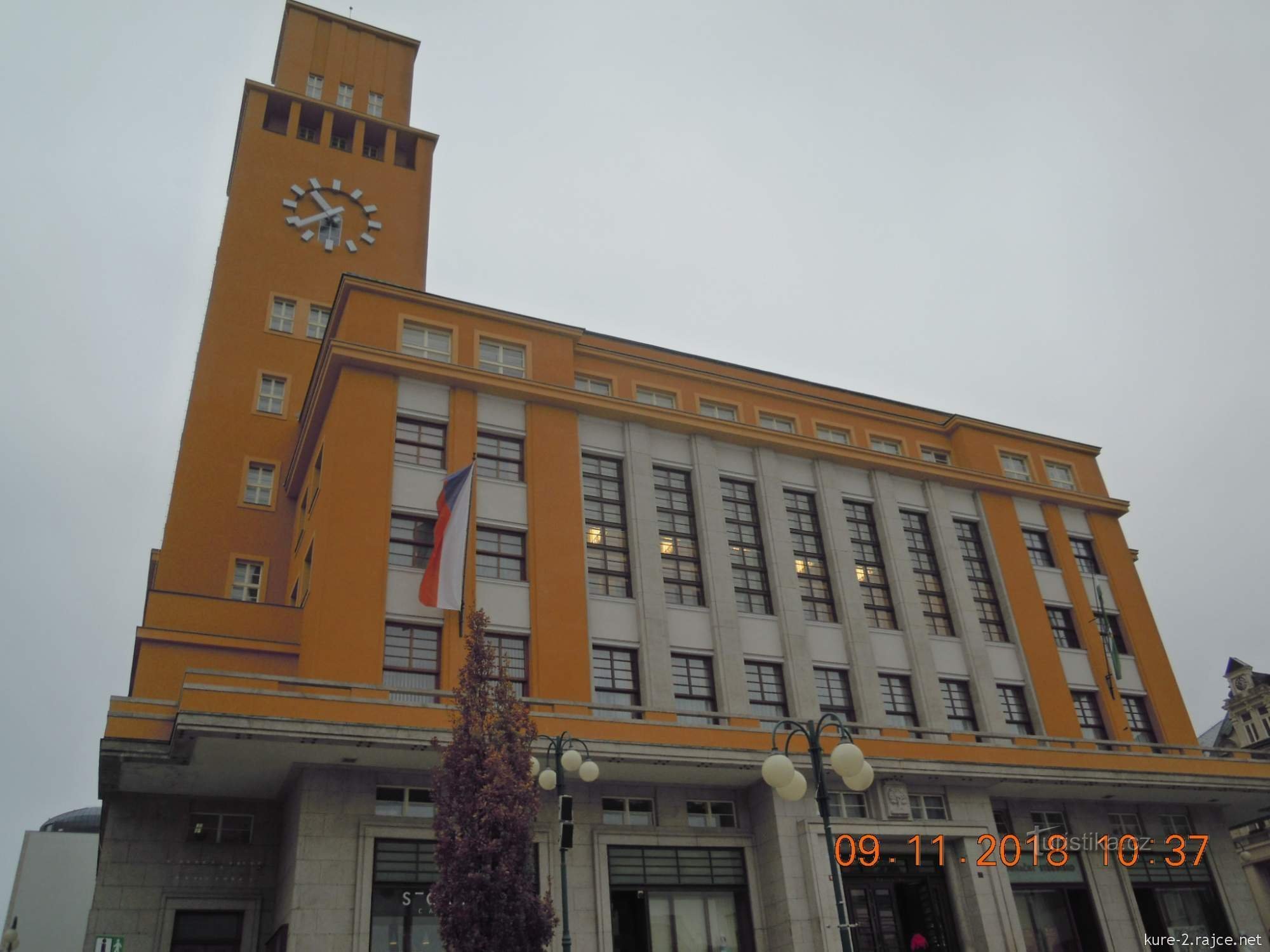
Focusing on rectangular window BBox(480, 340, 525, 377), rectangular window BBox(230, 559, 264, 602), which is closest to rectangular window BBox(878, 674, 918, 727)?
rectangular window BBox(480, 340, 525, 377)

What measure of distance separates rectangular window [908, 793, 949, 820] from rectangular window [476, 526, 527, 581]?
14699 millimetres

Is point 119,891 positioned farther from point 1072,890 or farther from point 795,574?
point 1072,890

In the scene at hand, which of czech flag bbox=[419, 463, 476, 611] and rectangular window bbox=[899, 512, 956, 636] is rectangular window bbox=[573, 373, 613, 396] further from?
rectangular window bbox=[899, 512, 956, 636]

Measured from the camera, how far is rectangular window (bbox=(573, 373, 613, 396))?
124ft

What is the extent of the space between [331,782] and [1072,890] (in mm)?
25071

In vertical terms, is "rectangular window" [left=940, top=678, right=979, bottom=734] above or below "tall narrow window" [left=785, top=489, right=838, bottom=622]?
below

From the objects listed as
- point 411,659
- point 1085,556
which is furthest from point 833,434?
point 411,659

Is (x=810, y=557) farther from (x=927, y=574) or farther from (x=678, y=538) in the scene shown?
(x=678, y=538)

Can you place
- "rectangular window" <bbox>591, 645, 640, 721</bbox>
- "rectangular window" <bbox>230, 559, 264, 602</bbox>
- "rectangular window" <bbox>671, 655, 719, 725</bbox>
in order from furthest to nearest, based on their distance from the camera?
"rectangular window" <bbox>230, 559, 264, 602</bbox> < "rectangular window" <bbox>671, 655, 719, 725</bbox> < "rectangular window" <bbox>591, 645, 640, 721</bbox>

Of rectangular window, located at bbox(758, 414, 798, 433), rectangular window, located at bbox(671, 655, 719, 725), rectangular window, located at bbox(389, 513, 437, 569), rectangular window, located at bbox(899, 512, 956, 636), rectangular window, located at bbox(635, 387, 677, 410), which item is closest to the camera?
rectangular window, located at bbox(389, 513, 437, 569)

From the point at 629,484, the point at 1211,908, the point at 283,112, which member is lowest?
the point at 1211,908

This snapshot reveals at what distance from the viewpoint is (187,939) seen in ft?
86.0

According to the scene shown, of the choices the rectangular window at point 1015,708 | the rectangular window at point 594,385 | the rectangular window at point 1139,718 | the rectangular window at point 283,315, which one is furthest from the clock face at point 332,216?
the rectangular window at point 1139,718

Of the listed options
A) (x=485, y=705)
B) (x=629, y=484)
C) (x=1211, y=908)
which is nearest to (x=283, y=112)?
(x=629, y=484)
